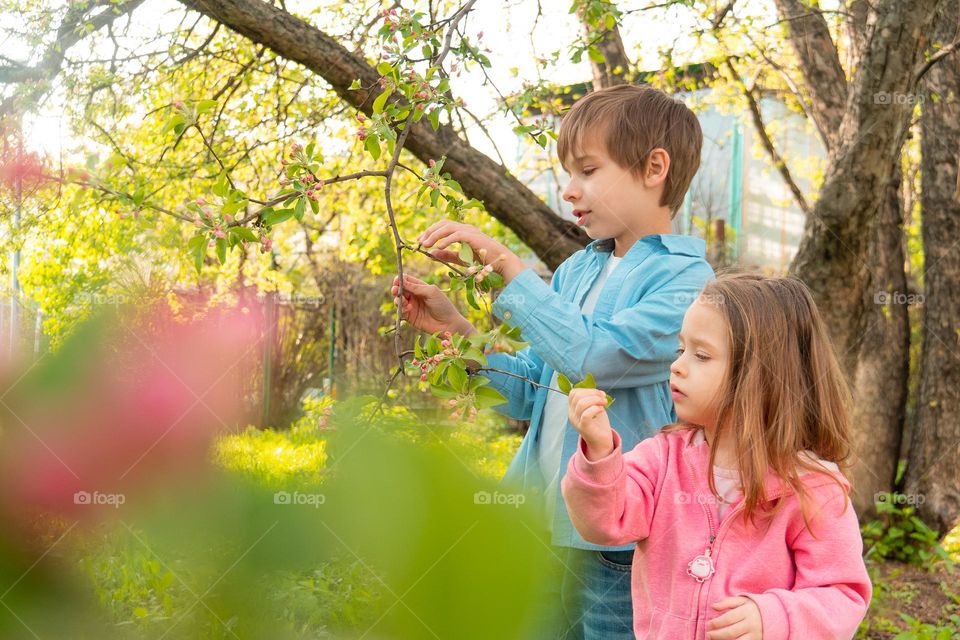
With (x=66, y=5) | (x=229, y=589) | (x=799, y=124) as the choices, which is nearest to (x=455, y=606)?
(x=229, y=589)

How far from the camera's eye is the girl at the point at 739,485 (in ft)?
3.90

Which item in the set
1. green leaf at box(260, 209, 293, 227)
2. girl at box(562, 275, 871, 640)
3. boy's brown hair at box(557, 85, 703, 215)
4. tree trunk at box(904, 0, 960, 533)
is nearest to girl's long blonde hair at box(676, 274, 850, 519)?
girl at box(562, 275, 871, 640)

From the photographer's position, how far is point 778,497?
4.15 ft

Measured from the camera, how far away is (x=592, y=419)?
1133 mm

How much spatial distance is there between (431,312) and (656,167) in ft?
1.59

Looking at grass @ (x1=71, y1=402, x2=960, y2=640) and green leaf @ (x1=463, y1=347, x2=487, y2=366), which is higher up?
green leaf @ (x1=463, y1=347, x2=487, y2=366)

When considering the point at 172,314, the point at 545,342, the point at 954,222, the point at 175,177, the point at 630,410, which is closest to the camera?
the point at 172,314

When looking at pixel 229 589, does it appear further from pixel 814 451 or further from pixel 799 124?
pixel 799 124

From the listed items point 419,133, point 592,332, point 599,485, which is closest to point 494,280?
point 592,332

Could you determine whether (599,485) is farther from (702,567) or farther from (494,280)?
(494,280)

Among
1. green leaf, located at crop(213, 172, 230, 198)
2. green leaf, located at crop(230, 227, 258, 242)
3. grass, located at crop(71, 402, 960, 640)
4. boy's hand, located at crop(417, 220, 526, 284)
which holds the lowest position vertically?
grass, located at crop(71, 402, 960, 640)

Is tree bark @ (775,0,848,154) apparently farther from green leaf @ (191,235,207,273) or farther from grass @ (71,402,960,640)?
grass @ (71,402,960,640)

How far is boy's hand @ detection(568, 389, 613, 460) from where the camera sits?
1124mm

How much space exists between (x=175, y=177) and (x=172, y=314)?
2943 mm
